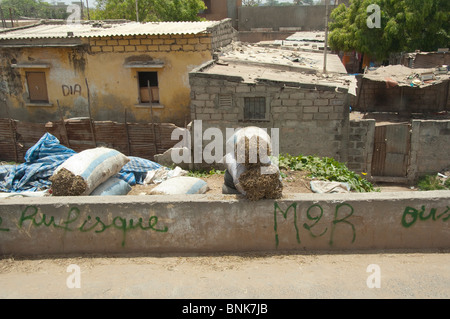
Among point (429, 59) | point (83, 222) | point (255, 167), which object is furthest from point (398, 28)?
point (83, 222)

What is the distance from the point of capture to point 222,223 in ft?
14.4

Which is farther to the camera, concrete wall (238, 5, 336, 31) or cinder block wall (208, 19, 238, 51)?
concrete wall (238, 5, 336, 31)

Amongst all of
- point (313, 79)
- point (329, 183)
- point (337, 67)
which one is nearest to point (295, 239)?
point (329, 183)

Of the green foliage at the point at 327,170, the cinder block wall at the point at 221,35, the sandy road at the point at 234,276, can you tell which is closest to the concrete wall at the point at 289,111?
the green foliage at the point at 327,170

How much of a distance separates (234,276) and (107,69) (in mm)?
10977

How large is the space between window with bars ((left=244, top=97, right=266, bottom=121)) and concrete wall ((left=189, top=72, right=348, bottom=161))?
0.13 m

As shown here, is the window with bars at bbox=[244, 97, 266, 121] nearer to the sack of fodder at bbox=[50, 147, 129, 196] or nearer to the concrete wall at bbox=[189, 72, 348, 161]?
the concrete wall at bbox=[189, 72, 348, 161]

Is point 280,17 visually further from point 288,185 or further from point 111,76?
point 288,185

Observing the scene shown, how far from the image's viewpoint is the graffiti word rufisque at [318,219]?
4.31m

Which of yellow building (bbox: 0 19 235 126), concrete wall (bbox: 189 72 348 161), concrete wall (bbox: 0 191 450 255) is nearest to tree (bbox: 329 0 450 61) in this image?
yellow building (bbox: 0 19 235 126)

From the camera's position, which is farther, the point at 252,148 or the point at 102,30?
the point at 102,30

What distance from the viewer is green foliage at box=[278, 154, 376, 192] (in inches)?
242

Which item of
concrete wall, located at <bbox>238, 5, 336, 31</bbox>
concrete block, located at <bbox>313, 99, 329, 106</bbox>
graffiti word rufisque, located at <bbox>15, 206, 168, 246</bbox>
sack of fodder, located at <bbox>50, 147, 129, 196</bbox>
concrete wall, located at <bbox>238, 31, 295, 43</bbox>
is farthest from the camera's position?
concrete wall, located at <bbox>238, 5, 336, 31</bbox>

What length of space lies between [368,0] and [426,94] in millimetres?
5626
